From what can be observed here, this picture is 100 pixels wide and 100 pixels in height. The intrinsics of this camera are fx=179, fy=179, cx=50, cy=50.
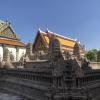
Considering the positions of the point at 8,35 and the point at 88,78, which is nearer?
the point at 88,78

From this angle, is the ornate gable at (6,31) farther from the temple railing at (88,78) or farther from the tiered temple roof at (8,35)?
the temple railing at (88,78)

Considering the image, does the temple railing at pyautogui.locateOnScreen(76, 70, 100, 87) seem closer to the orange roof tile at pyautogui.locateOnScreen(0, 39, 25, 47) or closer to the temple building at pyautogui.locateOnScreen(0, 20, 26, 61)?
the temple building at pyautogui.locateOnScreen(0, 20, 26, 61)

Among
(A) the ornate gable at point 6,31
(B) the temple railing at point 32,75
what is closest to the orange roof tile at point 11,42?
(A) the ornate gable at point 6,31

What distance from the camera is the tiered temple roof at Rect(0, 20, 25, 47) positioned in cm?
3504

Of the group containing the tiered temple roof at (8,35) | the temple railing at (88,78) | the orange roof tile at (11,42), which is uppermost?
the tiered temple roof at (8,35)

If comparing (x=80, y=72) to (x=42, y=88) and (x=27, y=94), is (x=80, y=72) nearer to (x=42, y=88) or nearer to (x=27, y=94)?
(x=42, y=88)

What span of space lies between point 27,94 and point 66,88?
3.93 m

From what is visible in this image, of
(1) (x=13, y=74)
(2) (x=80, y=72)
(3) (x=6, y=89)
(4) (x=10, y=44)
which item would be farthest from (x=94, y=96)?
(4) (x=10, y=44)

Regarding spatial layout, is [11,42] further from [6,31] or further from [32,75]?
[32,75]

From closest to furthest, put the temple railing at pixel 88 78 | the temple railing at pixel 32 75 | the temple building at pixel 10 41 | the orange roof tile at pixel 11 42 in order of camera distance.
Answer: the temple railing at pixel 88 78, the temple railing at pixel 32 75, the orange roof tile at pixel 11 42, the temple building at pixel 10 41

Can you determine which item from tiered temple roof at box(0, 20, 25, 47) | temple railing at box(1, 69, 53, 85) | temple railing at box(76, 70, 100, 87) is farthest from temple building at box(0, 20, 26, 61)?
temple railing at box(76, 70, 100, 87)

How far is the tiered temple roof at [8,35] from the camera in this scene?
35.0 meters

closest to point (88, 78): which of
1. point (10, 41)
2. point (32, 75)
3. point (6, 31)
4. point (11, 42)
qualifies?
point (32, 75)

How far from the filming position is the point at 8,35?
36.8 metres
